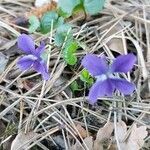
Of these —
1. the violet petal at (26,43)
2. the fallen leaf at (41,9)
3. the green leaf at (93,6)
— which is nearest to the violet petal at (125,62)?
the violet petal at (26,43)

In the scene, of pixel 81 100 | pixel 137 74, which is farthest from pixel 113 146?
pixel 137 74

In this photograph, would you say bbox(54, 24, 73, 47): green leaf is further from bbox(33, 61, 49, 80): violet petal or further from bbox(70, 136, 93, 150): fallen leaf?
bbox(70, 136, 93, 150): fallen leaf

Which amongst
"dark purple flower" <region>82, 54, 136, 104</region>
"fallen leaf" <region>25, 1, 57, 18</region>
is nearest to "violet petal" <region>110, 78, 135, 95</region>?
"dark purple flower" <region>82, 54, 136, 104</region>

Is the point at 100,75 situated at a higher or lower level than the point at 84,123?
higher

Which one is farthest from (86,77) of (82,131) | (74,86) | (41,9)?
(41,9)

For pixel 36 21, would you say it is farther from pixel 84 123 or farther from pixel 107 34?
pixel 84 123

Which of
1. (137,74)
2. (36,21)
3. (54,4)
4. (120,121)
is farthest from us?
(54,4)

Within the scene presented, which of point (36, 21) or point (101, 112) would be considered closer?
point (101, 112)
